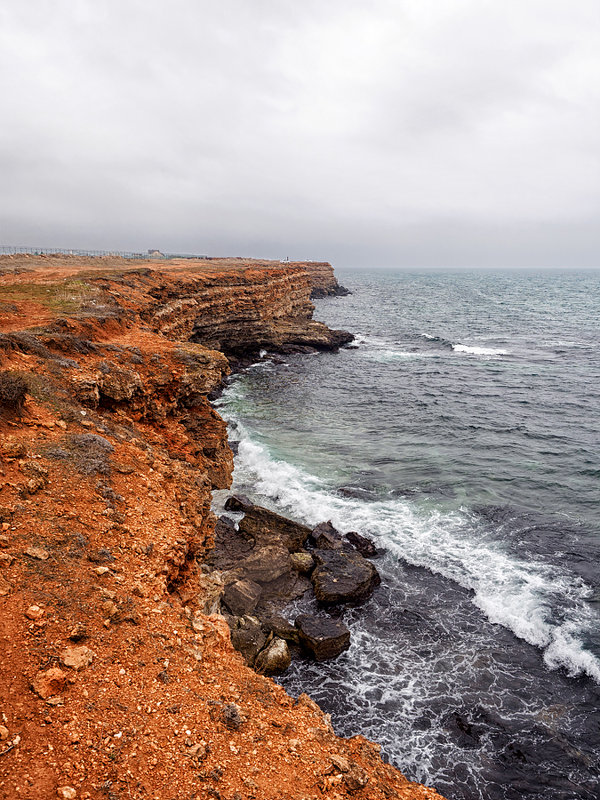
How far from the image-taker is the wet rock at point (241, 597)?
1742cm

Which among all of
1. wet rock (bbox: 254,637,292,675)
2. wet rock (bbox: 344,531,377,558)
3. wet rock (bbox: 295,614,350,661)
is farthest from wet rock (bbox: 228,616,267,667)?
wet rock (bbox: 344,531,377,558)

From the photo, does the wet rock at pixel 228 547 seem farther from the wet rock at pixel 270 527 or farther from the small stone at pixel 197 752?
the small stone at pixel 197 752

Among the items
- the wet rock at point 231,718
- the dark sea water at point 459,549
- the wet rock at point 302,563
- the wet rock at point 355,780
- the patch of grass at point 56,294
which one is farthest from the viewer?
the patch of grass at point 56,294

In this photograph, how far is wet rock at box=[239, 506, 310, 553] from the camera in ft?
73.6

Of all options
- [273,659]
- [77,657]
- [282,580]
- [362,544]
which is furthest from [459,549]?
[77,657]

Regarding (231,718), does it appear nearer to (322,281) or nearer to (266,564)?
(266,564)

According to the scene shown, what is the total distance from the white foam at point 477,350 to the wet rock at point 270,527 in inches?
2204

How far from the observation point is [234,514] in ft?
83.1

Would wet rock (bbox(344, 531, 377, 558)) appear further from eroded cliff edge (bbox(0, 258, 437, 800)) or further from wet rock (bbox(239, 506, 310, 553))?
eroded cliff edge (bbox(0, 258, 437, 800))

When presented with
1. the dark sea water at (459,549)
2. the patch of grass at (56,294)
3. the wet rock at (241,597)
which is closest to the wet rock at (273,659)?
the dark sea water at (459,549)

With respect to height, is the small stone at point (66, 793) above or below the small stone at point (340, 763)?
above

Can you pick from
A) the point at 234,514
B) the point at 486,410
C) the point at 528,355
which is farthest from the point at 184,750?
the point at 528,355

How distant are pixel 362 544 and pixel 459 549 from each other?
15.9 ft

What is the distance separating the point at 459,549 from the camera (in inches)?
885
